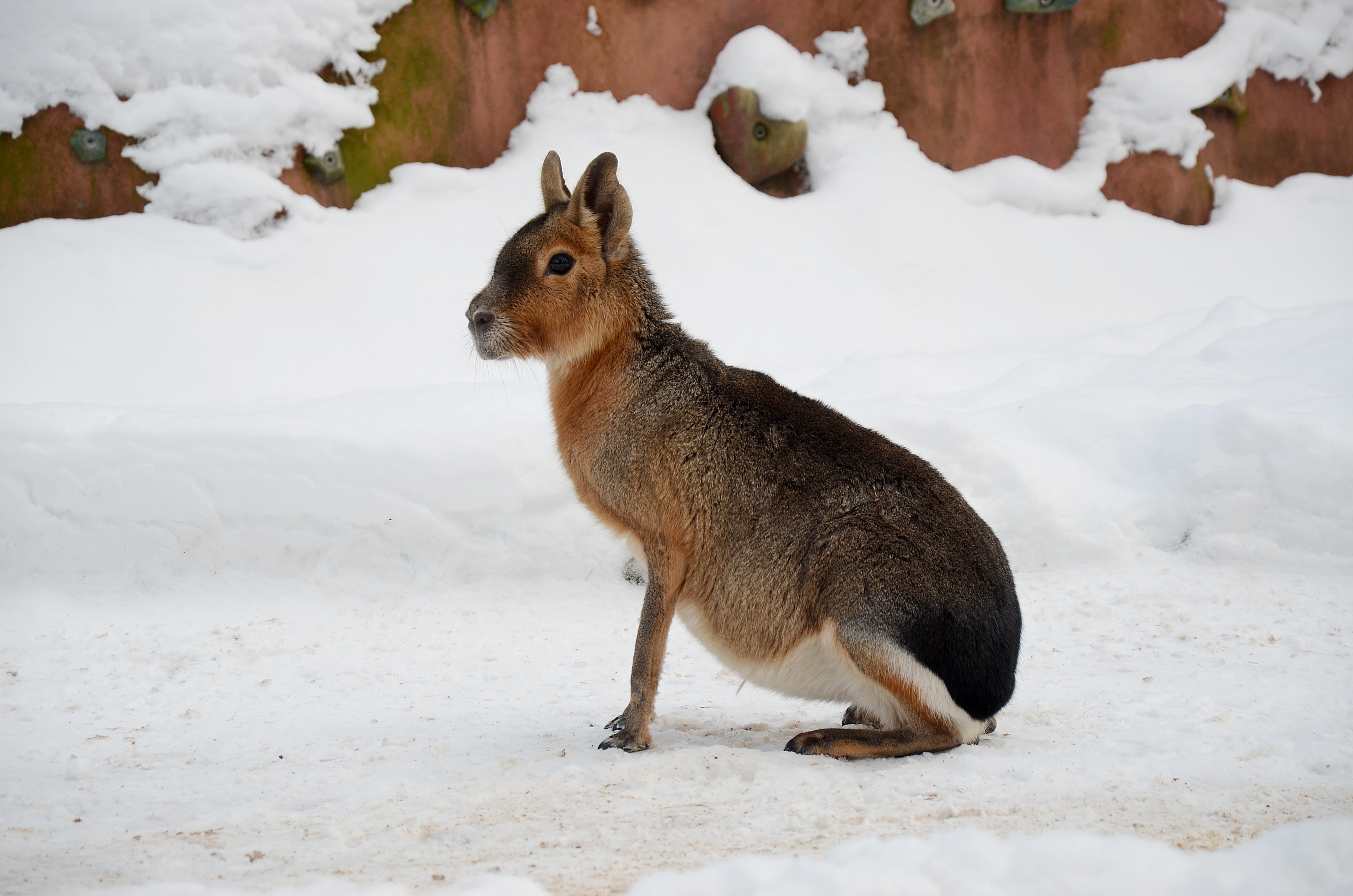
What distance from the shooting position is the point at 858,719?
4.13 metres

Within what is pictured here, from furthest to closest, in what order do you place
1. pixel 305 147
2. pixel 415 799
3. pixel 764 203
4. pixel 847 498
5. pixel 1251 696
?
pixel 764 203 < pixel 305 147 < pixel 1251 696 < pixel 847 498 < pixel 415 799

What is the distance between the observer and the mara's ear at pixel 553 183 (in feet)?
14.0

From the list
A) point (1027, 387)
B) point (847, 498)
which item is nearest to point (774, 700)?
point (847, 498)

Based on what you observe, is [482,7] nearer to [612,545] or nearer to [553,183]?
[612,545]

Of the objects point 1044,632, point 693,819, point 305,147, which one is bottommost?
point 1044,632

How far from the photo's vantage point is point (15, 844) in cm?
280

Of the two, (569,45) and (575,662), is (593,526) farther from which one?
(569,45)

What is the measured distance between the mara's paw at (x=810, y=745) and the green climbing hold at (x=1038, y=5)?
11.0 meters

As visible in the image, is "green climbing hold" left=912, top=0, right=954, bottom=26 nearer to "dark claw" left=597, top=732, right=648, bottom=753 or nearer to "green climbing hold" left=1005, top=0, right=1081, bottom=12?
"green climbing hold" left=1005, top=0, right=1081, bottom=12

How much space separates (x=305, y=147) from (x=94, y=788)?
23.2 ft

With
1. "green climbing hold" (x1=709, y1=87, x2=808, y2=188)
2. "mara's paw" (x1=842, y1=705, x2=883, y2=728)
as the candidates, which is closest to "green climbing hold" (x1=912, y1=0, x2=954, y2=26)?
"green climbing hold" (x1=709, y1=87, x2=808, y2=188)

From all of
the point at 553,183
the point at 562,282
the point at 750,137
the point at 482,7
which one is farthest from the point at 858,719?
the point at 482,7

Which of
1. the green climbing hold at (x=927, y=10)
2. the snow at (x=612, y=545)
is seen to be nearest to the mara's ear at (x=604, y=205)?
the snow at (x=612, y=545)

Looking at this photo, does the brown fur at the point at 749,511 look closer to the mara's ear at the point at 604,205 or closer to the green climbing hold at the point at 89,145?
the mara's ear at the point at 604,205
